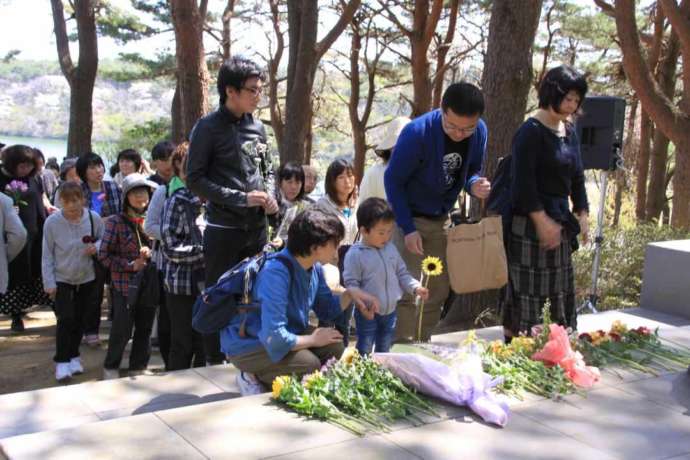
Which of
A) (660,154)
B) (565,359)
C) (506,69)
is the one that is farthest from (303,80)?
(660,154)

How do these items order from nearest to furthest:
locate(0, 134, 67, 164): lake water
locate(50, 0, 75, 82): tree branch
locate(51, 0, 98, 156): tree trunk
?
locate(51, 0, 98, 156): tree trunk → locate(50, 0, 75, 82): tree branch → locate(0, 134, 67, 164): lake water

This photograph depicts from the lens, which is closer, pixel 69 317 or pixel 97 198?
pixel 69 317

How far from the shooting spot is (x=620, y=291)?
804 centimetres

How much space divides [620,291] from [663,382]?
4285 millimetres

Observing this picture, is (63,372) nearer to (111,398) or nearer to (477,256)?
(111,398)

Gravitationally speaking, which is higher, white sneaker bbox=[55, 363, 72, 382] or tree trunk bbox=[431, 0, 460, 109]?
tree trunk bbox=[431, 0, 460, 109]

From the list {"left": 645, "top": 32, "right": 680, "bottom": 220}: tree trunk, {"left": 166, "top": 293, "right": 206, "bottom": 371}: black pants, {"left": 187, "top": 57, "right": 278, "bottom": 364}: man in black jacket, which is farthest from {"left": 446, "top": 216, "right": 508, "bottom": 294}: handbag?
{"left": 645, "top": 32, "right": 680, "bottom": 220}: tree trunk

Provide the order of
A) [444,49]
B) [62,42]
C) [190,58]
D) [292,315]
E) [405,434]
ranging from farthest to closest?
[444,49], [62,42], [190,58], [292,315], [405,434]

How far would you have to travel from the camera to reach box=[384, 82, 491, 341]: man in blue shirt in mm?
3982

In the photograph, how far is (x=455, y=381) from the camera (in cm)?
339

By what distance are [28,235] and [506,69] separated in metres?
4.41

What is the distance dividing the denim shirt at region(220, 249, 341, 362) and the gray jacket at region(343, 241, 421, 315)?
0.26 metres

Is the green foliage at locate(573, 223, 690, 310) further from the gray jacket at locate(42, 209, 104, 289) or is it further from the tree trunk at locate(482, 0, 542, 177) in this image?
the gray jacket at locate(42, 209, 104, 289)

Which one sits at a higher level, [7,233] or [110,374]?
[7,233]
